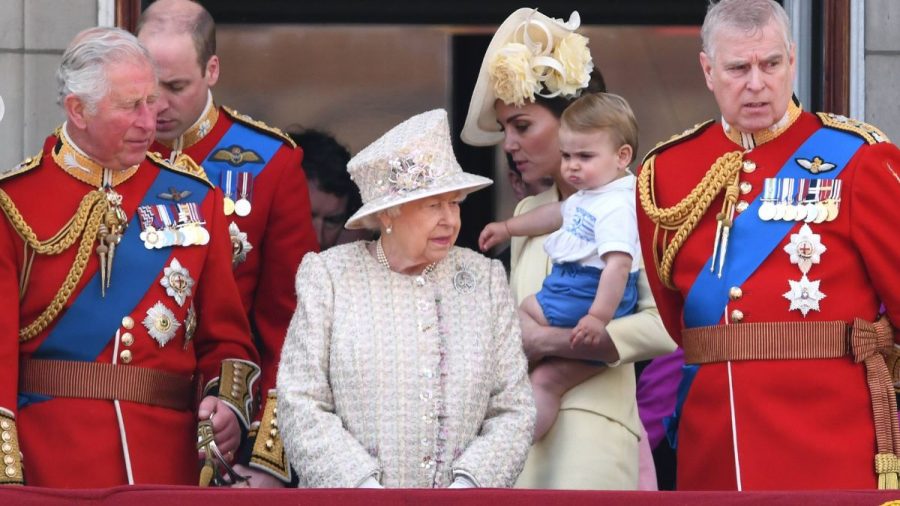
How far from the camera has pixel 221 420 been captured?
15.8 feet

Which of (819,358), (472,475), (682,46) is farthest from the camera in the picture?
(682,46)

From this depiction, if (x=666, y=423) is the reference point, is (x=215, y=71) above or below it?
above

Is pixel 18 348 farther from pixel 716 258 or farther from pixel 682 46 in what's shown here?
pixel 682 46

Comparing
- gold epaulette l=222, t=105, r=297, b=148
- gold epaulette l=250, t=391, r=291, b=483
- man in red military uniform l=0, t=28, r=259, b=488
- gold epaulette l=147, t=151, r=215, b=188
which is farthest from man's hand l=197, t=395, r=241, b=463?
gold epaulette l=222, t=105, r=297, b=148

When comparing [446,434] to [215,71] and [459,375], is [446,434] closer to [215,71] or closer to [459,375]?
[459,375]

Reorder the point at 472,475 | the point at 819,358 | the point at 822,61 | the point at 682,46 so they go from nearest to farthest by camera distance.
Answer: the point at 472,475 → the point at 819,358 → the point at 822,61 → the point at 682,46

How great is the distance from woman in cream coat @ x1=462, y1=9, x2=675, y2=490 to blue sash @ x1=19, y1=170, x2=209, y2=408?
104 cm

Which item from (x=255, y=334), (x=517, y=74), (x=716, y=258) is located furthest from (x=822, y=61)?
(x=255, y=334)

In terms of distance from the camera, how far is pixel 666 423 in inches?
210

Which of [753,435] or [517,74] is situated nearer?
[753,435]

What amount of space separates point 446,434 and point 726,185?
0.93m

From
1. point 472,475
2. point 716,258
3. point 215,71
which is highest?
point 215,71

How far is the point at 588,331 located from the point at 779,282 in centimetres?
66

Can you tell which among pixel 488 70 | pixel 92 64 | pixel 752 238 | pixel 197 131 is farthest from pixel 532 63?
pixel 92 64
